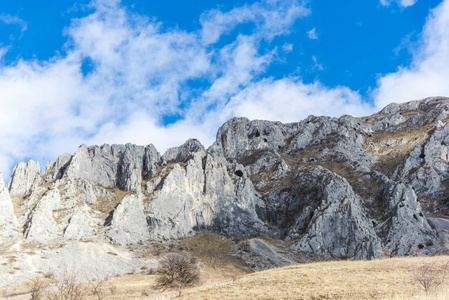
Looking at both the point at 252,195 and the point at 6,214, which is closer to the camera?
the point at 6,214

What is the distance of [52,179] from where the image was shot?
12100 cm

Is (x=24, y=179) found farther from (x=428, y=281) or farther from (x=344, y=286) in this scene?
(x=428, y=281)

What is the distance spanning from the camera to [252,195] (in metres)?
126

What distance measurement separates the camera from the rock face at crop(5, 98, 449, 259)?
96.6 m

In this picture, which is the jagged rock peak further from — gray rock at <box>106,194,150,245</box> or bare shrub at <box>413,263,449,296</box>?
bare shrub at <box>413,263,449,296</box>

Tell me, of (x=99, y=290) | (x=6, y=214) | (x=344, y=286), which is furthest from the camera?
(x=6, y=214)

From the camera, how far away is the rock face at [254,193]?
96.6 m

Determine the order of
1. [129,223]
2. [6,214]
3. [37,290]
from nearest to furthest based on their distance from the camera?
1. [37,290]
2. [6,214]
3. [129,223]

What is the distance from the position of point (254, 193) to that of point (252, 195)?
2512mm

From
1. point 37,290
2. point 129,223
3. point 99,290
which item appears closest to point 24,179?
point 129,223

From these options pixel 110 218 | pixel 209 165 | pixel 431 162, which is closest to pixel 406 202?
pixel 431 162

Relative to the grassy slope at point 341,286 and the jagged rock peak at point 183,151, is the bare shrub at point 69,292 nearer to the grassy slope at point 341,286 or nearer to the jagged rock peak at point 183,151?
the grassy slope at point 341,286

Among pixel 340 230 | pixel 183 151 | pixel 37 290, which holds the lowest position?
pixel 340 230

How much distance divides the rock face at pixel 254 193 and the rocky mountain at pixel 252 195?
390 mm
